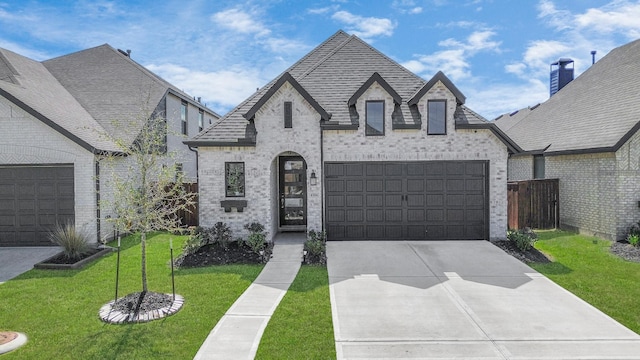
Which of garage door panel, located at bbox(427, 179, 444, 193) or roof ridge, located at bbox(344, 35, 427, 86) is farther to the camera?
roof ridge, located at bbox(344, 35, 427, 86)

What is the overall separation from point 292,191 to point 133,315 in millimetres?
8365

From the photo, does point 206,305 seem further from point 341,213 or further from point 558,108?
point 558,108

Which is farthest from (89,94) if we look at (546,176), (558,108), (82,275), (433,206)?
(558,108)

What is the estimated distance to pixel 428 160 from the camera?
13.0 meters

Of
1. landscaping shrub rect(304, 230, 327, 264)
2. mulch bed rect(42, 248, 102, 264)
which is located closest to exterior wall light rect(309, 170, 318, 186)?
landscaping shrub rect(304, 230, 327, 264)

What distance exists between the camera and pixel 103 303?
303 inches

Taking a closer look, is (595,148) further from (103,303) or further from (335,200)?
(103,303)

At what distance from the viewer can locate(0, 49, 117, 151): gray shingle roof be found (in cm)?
1246

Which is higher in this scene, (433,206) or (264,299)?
(433,206)

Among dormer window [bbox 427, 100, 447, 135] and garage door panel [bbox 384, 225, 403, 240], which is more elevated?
dormer window [bbox 427, 100, 447, 135]

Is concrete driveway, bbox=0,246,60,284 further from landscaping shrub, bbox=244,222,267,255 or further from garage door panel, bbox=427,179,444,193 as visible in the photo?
garage door panel, bbox=427,179,444,193

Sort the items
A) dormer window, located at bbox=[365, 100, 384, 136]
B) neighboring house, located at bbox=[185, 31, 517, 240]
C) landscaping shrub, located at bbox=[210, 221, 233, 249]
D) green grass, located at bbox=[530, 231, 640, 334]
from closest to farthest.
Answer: green grass, located at bbox=[530, 231, 640, 334] → landscaping shrub, located at bbox=[210, 221, 233, 249] → neighboring house, located at bbox=[185, 31, 517, 240] → dormer window, located at bbox=[365, 100, 384, 136]

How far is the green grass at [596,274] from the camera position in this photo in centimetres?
742

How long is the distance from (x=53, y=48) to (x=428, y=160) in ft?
66.2
